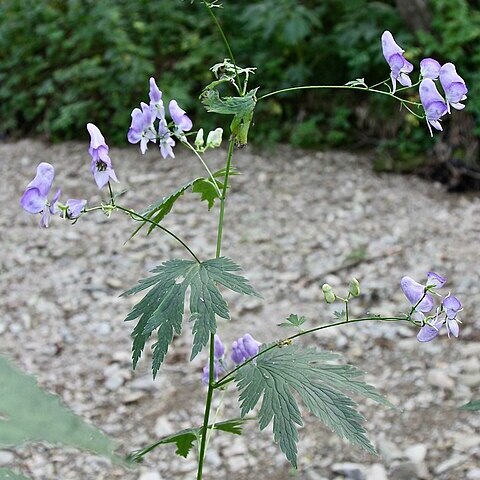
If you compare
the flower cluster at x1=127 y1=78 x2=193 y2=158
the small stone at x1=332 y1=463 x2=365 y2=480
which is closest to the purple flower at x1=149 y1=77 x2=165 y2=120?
the flower cluster at x1=127 y1=78 x2=193 y2=158

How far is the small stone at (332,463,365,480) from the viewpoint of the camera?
201 cm

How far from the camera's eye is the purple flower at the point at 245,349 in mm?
1283

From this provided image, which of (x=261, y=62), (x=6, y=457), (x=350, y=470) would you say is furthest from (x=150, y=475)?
(x=261, y=62)

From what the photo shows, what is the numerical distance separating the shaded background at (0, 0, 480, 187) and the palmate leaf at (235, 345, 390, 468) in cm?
279

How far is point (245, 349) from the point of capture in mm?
1289

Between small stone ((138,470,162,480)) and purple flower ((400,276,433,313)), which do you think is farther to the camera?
small stone ((138,470,162,480))

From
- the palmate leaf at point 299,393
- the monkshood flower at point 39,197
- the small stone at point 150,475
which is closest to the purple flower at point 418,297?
the palmate leaf at point 299,393

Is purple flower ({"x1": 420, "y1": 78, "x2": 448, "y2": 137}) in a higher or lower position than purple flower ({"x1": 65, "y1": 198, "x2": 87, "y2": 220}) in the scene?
higher

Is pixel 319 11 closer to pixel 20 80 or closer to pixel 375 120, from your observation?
pixel 375 120

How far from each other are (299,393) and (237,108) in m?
0.36

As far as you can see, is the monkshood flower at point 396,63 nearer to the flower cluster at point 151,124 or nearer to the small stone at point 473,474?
the flower cluster at point 151,124

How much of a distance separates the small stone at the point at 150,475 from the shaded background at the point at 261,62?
2191mm

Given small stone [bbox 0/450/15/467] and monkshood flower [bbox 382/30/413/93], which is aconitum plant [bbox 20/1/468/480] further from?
small stone [bbox 0/450/15/467]

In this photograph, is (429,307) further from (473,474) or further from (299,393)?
(473,474)
